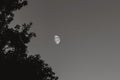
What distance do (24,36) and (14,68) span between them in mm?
4424

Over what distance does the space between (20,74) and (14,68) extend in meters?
0.72

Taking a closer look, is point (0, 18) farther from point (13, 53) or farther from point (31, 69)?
point (31, 69)

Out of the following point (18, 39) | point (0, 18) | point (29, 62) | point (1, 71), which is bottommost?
point (1, 71)

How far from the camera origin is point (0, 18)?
93.7 ft

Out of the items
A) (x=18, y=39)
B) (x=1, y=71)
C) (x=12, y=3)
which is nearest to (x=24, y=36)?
(x=18, y=39)

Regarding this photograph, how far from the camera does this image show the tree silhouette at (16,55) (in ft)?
85.2

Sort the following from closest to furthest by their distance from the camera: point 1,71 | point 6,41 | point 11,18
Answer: point 1,71, point 6,41, point 11,18

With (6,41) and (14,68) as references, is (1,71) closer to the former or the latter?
(14,68)

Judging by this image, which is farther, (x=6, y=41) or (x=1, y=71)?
(x=6, y=41)

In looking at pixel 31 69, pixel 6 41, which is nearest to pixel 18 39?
pixel 6 41

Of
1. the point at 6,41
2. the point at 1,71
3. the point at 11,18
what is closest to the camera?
the point at 1,71

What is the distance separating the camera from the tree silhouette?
25969 millimetres

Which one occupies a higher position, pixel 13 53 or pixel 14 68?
pixel 13 53

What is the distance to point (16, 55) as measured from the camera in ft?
91.5
